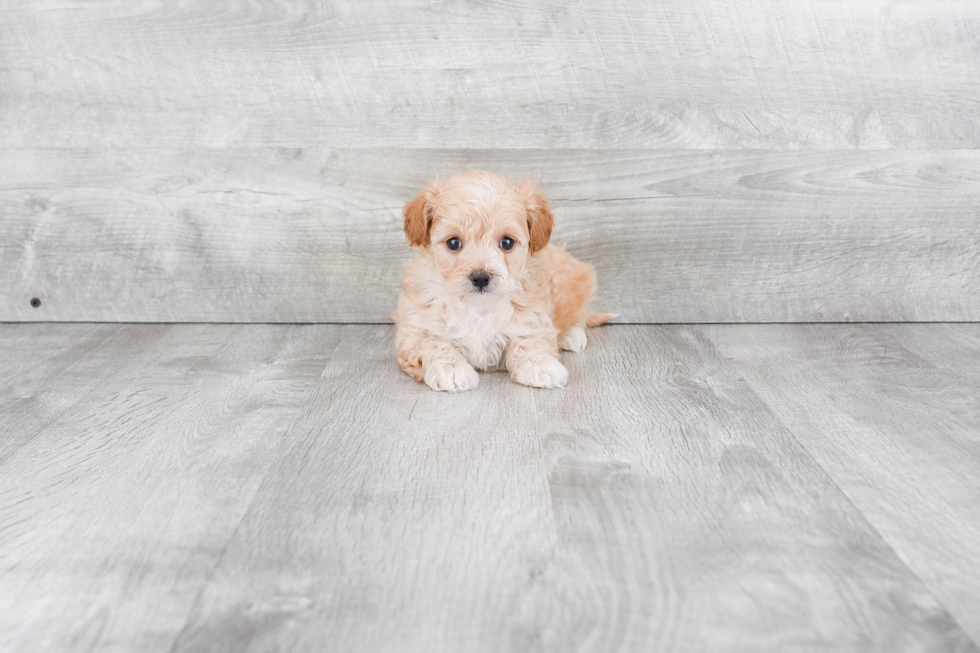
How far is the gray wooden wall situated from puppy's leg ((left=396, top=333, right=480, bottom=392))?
627 mm

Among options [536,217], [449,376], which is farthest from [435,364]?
[536,217]

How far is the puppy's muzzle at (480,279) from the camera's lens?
2070mm

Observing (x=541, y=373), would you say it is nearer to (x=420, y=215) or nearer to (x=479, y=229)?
(x=479, y=229)

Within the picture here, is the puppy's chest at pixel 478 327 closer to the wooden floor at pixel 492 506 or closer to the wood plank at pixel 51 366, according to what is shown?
the wooden floor at pixel 492 506

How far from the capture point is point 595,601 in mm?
1202

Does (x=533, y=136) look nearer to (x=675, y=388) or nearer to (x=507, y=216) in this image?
(x=507, y=216)

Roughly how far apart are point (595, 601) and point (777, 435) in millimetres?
812

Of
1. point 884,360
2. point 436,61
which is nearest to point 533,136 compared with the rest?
point 436,61

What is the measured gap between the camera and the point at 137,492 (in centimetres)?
156

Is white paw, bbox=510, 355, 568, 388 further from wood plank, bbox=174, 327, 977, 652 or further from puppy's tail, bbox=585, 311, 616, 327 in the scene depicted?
puppy's tail, bbox=585, 311, 616, 327

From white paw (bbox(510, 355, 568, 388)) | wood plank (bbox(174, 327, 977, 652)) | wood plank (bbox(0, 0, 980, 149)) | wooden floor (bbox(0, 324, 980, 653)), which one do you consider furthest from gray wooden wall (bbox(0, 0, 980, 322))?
wood plank (bbox(174, 327, 977, 652))

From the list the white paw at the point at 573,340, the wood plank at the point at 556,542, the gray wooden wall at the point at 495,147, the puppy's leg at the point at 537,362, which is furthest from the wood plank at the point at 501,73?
the wood plank at the point at 556,542

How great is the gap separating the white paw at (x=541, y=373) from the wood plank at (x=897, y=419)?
0.53 metres

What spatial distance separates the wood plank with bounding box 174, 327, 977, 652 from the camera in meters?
1.14
